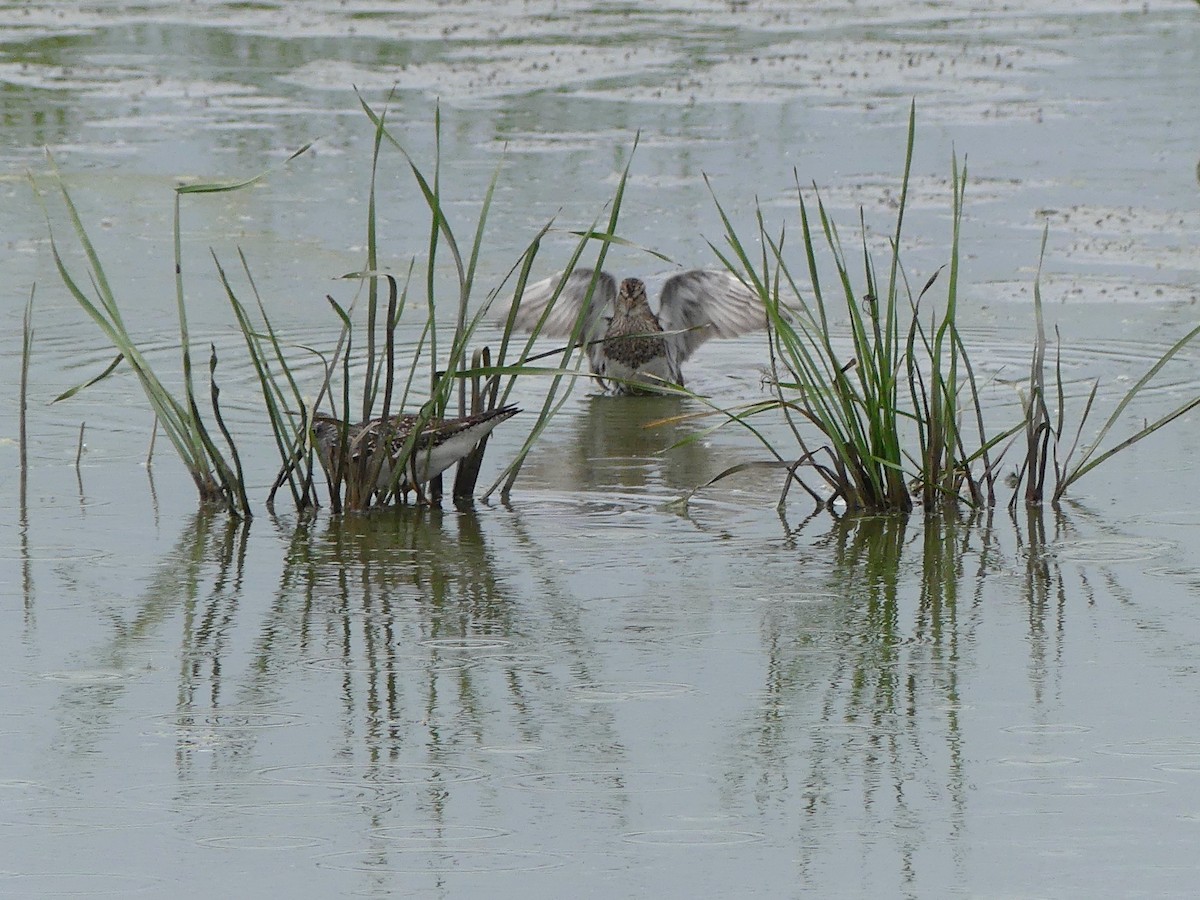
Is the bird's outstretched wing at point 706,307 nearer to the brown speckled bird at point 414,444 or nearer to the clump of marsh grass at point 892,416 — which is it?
the clump of marsh grass at point 892,416

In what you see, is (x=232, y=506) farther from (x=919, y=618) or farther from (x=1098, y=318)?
(x=1098, y=318)

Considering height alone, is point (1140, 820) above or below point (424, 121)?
below

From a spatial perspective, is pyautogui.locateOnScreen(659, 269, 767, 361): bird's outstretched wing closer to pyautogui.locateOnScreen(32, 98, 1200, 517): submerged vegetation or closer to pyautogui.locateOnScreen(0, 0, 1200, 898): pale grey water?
pyautogui.locateOnScreen(0, 0, 1200, 898): pale grey water

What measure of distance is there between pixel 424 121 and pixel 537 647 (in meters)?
8.63

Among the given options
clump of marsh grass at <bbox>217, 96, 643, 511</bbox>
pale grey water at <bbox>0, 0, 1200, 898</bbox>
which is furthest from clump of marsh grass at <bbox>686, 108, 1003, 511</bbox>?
clump of marsh grass at <bbox>217, 96, 643, 511</bbox>

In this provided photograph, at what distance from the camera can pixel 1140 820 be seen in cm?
313

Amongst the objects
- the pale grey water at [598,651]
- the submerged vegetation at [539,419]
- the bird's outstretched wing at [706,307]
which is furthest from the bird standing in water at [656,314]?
the submerged vegetation at [539,419]

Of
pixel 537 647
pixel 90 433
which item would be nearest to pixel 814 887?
pixel 537 647

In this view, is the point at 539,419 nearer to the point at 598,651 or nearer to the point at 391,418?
the point at 391,418

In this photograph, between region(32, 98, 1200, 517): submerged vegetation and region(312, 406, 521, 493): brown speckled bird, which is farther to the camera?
region(312, 406, 521, 493): brown speckled bird

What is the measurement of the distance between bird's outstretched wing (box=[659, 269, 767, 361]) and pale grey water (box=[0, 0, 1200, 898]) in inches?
7.1

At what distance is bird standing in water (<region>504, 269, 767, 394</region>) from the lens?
769 cm

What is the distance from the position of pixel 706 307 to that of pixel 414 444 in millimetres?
3047

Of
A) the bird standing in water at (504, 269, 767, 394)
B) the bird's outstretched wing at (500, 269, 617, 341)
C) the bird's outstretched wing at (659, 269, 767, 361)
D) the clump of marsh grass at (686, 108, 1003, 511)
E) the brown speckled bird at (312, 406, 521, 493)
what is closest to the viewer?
the clump of marsh grass at (686, 108, 1003, 511)
